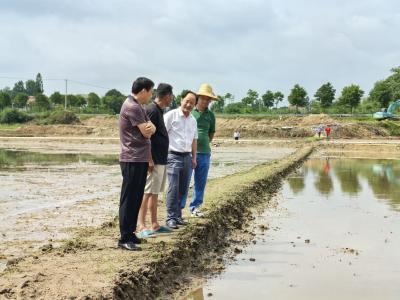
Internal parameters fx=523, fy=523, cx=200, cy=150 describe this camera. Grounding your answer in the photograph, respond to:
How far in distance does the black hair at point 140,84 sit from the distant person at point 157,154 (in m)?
0.59

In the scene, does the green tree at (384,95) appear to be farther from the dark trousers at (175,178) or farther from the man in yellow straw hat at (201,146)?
the dark trousers at (175,178)

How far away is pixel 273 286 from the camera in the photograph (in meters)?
5.11

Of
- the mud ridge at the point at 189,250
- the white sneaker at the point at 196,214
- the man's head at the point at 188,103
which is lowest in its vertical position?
the mud ridge at the point at 189,250

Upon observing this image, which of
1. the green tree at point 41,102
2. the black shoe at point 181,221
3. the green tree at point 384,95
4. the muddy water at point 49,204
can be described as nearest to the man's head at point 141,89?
the black shoe at point 181,221

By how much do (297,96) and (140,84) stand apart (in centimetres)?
6401

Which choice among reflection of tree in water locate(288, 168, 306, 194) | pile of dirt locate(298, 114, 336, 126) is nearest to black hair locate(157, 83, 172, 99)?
reflection of tree in water locate(288, 168, 306, 194)

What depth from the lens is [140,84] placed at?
5.38 m

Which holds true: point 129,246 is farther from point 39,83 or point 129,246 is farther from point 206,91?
point 39,83

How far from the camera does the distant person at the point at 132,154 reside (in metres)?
5.25

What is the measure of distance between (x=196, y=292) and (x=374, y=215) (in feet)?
17.0

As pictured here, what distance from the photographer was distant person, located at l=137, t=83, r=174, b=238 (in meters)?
5.97

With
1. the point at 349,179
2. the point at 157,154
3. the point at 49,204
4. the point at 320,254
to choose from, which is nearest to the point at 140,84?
the point at 157,154

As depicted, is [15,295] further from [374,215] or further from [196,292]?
[374,215]

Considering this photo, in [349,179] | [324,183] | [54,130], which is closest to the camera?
[324,183]
